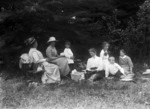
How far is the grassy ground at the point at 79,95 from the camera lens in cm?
619

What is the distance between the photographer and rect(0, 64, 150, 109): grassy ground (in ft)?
20.3

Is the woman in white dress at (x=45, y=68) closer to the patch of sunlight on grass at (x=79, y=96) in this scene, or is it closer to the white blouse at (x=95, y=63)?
the patch of sunlight on grass at (x=79, y=96)

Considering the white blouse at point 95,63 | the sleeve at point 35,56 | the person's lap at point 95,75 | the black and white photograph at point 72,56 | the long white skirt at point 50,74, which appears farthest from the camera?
the white blouse at point 95,63

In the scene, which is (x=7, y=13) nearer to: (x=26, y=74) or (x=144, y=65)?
(x=26, y=74)

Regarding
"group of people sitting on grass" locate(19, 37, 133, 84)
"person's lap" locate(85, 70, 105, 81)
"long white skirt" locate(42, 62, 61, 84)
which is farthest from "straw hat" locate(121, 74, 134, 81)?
"long white skirt" locate(42, 62, 61, 84)

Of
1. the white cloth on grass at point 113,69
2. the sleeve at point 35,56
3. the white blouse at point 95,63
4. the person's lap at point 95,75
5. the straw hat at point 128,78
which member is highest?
the sleeve at point 35,56

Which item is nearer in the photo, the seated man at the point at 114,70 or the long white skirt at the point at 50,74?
the long white skirt at the point at 50,74

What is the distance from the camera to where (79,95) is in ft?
22.6

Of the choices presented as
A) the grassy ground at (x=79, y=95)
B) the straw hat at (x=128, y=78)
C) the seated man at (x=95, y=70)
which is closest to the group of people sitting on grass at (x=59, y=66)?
the seated man at (x=95, y=70)

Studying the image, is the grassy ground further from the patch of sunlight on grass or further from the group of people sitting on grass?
the group of people sitting on grass

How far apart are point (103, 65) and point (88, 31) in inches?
95.0

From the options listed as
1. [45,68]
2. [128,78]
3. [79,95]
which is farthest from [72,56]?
[79,95]

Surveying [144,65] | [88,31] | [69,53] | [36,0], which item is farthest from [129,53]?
[36,0]

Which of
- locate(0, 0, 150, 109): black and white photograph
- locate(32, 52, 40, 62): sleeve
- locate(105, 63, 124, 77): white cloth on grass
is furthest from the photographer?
locate(105, 63, 124, 77): white cloth on grass
